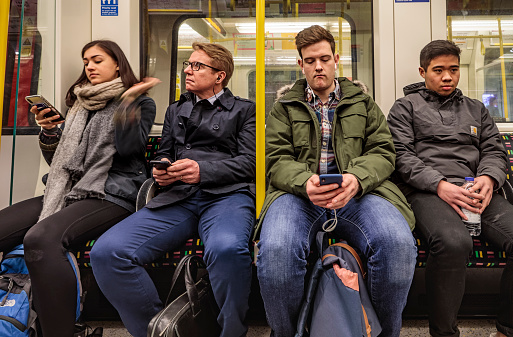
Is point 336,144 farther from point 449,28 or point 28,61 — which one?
point 28,61

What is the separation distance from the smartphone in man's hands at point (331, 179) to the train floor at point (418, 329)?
3.28 feet

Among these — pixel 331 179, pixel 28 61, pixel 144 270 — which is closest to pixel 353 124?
pixel 331 179

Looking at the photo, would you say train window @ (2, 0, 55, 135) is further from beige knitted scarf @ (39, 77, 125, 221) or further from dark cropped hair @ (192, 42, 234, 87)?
dark cropped hair @ (192, 42, 234, 87)

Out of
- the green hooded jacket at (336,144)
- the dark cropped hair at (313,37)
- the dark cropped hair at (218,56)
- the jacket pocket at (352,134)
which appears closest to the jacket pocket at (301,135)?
the green hooded jacket at (336,144)

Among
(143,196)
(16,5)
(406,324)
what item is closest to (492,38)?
(406,324)

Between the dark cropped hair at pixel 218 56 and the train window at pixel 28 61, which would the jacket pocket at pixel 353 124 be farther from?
the train window at pixel 28 61

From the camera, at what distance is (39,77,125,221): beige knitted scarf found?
7.25ft

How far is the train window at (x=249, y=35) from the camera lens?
328 centimetres

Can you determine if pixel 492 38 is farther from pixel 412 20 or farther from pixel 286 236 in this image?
pixel 286 236

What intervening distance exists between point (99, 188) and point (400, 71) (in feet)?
7.40

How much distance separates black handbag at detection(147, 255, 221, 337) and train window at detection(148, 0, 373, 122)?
5.58 ft

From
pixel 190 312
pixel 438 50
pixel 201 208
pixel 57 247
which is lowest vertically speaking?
pixel 190 312

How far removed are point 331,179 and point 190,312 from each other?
33.0 inches

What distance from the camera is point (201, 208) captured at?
86.9 inches
